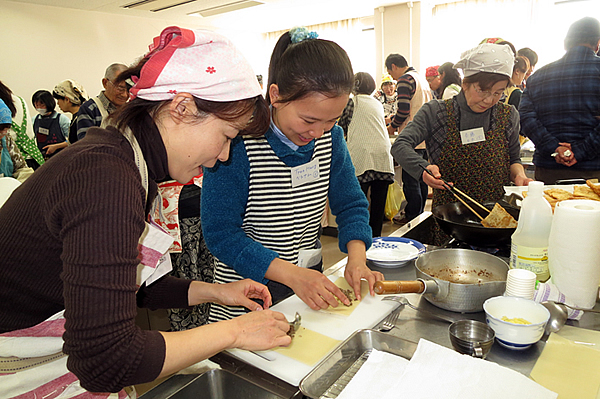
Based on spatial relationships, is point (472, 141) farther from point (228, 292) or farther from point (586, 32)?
point (228, 292)

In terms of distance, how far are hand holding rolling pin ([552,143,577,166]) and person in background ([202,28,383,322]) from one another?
6.06 feet

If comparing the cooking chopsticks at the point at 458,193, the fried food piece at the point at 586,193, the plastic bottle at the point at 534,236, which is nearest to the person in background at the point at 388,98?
the cooking chopsticks at the point at 458,193

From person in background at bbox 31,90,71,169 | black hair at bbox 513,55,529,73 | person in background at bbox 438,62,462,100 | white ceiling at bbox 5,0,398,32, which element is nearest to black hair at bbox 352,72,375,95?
person in background at bbox 438,62,462,100

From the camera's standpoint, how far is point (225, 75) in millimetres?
751

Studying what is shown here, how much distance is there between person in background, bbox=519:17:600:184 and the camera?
248 centimetres

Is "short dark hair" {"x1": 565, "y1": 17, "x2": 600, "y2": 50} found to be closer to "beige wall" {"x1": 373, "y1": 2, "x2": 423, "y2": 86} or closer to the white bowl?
the white bowl

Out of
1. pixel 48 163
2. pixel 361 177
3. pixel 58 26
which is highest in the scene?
pixel 58 26

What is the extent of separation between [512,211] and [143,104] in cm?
132

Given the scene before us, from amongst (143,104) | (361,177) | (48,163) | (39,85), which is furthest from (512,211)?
(39,85)

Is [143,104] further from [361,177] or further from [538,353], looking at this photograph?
[361,177]

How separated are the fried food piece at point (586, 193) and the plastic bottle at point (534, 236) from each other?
45 cm

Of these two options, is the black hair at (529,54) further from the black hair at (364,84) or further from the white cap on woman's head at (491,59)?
the white cap on woman's head at (491,59)

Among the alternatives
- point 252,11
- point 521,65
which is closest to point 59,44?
point 252,11

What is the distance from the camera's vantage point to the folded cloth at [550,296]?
96 centimetres
